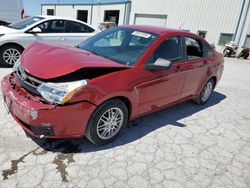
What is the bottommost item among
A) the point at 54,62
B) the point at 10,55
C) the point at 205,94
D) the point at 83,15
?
the point at 205,94

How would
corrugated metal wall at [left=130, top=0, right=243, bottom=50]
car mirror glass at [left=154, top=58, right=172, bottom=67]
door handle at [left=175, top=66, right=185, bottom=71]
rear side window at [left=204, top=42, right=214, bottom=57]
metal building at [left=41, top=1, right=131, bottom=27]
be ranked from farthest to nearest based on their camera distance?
metal building at [left=41, top=1, right=131, bottom=27], corrugated metal wall at [left=130, top=0, right=243, bottom=50], rear side window at [left=204, top=42, right=214, bottom=57], door handle at [left=175, top=66, right=185, bottom=71], car mirror glass at [left=154, top=58, right=172, bottom=67]

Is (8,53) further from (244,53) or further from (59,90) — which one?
(244,53)

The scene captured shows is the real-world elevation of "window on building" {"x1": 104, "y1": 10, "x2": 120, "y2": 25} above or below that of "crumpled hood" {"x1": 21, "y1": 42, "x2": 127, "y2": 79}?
above

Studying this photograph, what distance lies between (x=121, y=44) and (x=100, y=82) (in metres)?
1.26

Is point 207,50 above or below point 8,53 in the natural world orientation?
above

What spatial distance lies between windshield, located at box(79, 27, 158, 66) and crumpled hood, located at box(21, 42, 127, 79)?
1.18 ft

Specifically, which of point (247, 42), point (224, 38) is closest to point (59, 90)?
point (247, 42)

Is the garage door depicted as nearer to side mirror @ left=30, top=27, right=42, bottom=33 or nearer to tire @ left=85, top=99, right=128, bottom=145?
side mirror @ left=30, top=27, right=42, bottom=33

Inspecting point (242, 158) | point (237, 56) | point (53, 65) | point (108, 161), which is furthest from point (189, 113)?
point (237, 56)

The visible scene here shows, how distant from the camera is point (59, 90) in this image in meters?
2.50

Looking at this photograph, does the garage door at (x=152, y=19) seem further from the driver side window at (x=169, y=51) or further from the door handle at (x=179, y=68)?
the door handle at (x=179, y=68)

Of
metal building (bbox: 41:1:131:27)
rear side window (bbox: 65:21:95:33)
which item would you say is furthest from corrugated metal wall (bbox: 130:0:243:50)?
rear side window (bbox: 65:21:95:33)

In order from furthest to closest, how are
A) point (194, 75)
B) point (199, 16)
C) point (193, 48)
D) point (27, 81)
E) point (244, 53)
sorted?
point (199, 16), point (244, 53), point (193, 48), point (194, 75), point (27, 81)

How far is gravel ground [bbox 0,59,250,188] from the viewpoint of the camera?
8.41 ft
